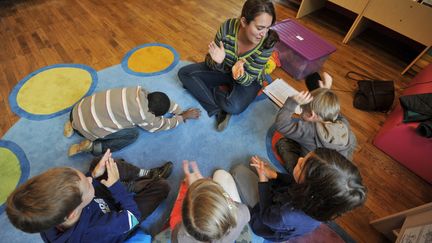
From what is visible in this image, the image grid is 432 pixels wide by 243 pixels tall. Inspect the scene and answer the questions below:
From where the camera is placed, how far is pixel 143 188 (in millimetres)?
1266

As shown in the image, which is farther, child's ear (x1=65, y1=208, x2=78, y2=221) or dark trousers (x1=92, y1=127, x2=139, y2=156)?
dark trousers (x1=92, y1=127, x2=139, y2=156)

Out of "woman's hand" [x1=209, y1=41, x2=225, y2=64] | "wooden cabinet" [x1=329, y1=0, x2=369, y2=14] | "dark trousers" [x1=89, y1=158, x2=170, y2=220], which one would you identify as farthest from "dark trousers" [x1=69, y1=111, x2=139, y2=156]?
"wooden cabinet" [x1=329, y1=0, x2=369, y2=14]

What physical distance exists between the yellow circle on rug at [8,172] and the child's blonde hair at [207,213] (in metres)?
1.19

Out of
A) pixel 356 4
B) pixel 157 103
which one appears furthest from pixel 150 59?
pixel 356 4

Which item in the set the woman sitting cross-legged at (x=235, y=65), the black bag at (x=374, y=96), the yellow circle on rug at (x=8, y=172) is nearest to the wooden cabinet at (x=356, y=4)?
the black bag at (x=374, y=96)

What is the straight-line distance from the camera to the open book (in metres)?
1.83

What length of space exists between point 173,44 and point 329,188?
6.36 ft

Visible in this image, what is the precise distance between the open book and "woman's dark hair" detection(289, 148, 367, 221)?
1.01 m

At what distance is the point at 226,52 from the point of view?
1.61m

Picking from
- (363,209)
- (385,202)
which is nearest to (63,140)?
(363,209)

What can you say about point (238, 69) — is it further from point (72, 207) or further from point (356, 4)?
point (356, 4)

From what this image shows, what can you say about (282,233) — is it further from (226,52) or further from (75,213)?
(226,52)

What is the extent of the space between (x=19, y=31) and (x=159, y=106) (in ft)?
6.52

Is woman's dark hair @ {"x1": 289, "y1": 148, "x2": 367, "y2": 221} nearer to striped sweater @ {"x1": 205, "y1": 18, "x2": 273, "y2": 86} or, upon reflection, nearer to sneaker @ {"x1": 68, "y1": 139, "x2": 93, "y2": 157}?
striped sweater @ {"x1": 205, "y1": 18, "x2": 273, "y2": 86}
